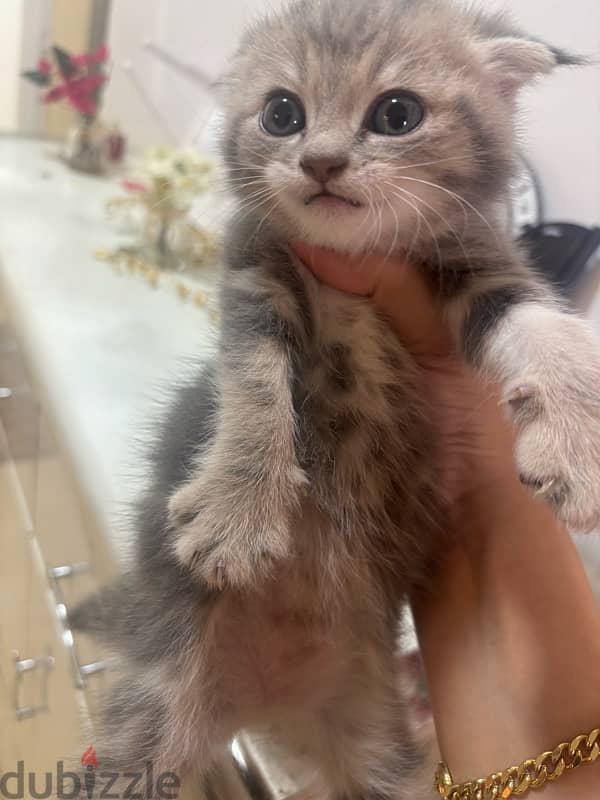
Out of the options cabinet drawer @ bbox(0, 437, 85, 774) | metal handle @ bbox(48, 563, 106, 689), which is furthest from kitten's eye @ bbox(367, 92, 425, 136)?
cabinet drawer @ bbox(0, 437, 85, 774)

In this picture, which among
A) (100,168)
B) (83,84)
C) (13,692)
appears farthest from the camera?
(100,168)

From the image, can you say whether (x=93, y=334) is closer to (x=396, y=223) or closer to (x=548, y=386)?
(x=396, y=223)

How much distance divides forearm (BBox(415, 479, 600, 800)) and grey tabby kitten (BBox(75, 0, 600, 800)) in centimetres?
8

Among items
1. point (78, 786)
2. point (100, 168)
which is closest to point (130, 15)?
point (100, 168)

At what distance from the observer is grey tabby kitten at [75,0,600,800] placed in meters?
0.82

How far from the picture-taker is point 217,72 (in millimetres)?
2467

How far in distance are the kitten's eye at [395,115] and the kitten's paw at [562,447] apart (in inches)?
14.7

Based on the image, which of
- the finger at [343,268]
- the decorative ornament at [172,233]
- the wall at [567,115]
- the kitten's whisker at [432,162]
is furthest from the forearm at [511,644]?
the decorative ornament at [172,233]

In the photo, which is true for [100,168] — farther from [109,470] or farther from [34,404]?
[109,470]

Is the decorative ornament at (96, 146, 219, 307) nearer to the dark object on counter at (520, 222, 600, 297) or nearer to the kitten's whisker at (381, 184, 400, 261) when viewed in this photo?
the dark object on counter at (520, 222, 600, 297)

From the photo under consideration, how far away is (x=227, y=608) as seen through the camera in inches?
35.2

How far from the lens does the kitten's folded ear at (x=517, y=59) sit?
0.90 metres

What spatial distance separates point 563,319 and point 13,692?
1407 mm

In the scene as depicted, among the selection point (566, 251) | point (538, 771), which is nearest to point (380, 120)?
point (566, 251)
